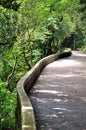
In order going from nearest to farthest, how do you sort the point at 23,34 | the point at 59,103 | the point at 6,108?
the point at 59,103 < the point at 6,108 < the point at 23,34

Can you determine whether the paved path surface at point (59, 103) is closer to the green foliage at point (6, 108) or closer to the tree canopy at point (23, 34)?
the tree canopy at point (23, 34)

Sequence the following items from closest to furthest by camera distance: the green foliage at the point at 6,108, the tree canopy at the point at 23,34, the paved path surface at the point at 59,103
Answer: the paved path surface at the point at 59,103
the green foliage at the point at 6,108
the tree canopy at the point at 23,34

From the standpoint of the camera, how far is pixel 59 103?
36.6ft

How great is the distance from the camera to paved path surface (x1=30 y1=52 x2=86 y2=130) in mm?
8727

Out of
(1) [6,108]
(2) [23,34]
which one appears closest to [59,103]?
(1) [6,108]

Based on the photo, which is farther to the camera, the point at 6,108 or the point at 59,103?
the point at 6,108

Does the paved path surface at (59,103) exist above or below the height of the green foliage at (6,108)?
above

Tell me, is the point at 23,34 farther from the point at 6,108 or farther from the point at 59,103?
the point at 59,103

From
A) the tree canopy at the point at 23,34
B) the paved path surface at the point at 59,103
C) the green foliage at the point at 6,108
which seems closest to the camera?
the paved path surface at the point at 59,103

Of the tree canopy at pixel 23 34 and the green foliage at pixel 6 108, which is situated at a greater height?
the tree canopy at pixel 23 34

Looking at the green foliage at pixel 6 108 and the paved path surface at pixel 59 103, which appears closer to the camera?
the paved path surface at pixel 59 103

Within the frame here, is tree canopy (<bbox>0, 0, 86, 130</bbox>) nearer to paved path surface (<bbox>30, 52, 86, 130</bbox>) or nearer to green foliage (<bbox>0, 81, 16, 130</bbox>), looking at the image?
green foliage (<bbox>0, 81, 16, 130</bbox>)

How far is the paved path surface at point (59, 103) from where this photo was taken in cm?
873

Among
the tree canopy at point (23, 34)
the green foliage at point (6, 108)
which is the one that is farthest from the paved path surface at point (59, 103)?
the green foliage at point (6, 108)
